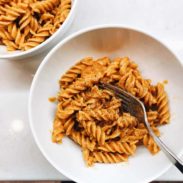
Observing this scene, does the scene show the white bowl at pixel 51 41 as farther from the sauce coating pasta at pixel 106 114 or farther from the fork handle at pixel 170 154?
the fork handle at pixel 170 154

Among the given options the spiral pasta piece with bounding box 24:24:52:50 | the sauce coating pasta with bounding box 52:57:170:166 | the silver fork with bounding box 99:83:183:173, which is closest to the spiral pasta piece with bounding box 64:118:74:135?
the sauce coating pasta with bounding box 52:57:170:166

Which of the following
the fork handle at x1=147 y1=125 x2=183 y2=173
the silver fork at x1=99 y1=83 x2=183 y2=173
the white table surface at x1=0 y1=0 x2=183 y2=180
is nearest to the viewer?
the fork handle at x1=147 y1=125 x2=183 y2=173

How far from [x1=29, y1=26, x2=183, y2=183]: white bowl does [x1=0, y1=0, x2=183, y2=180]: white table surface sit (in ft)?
0.38

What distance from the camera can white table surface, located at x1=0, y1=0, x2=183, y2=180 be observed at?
1.18 m

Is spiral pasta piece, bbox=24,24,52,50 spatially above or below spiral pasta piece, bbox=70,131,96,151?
above

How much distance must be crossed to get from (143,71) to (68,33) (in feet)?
0.83

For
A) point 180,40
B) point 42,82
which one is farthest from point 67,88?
point 180,40

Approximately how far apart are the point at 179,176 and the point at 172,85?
0.86 feet

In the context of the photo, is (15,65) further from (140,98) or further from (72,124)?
(140,98)

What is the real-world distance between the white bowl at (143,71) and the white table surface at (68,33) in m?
0.12

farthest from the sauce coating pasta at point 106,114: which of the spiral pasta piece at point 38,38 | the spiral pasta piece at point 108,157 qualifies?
the spiral pasta piece at point 38,38

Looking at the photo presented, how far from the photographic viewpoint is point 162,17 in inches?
47.6

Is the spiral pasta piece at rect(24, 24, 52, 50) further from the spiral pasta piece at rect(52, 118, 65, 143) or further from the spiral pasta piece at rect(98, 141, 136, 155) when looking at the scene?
the spiral pasta piece at rect(98, 141, 136, 155)

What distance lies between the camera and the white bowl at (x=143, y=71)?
1043 millimetres
